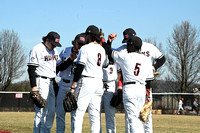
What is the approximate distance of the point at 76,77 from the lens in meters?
6.72

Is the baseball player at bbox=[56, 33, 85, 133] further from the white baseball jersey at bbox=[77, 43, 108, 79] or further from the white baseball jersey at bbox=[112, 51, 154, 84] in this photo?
the white baseball jersey at bbox=[112, 51, 154, 84]

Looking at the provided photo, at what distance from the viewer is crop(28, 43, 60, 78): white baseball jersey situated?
7.38 m

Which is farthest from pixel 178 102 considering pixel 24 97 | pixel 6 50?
pixel 6 50

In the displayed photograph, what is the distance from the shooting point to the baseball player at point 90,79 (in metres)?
6.75

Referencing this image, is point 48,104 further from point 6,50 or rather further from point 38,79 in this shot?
point 6,50

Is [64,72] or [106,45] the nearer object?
[106,45]

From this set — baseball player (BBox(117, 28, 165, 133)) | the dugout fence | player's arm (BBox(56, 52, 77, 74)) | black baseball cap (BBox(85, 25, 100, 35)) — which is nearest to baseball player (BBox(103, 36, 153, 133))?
black baseball cap (BBox(85, 25, 100, 35))

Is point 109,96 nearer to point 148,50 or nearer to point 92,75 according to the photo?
point 148,50

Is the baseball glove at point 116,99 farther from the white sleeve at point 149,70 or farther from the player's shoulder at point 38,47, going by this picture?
the player's shoulder at point 38,47

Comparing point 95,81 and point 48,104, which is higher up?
point 95,81

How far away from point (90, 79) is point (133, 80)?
0.81 metres

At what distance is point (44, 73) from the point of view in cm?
749

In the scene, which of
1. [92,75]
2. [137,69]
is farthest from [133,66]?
[92,75]

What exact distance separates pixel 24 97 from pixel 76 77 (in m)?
33.6
